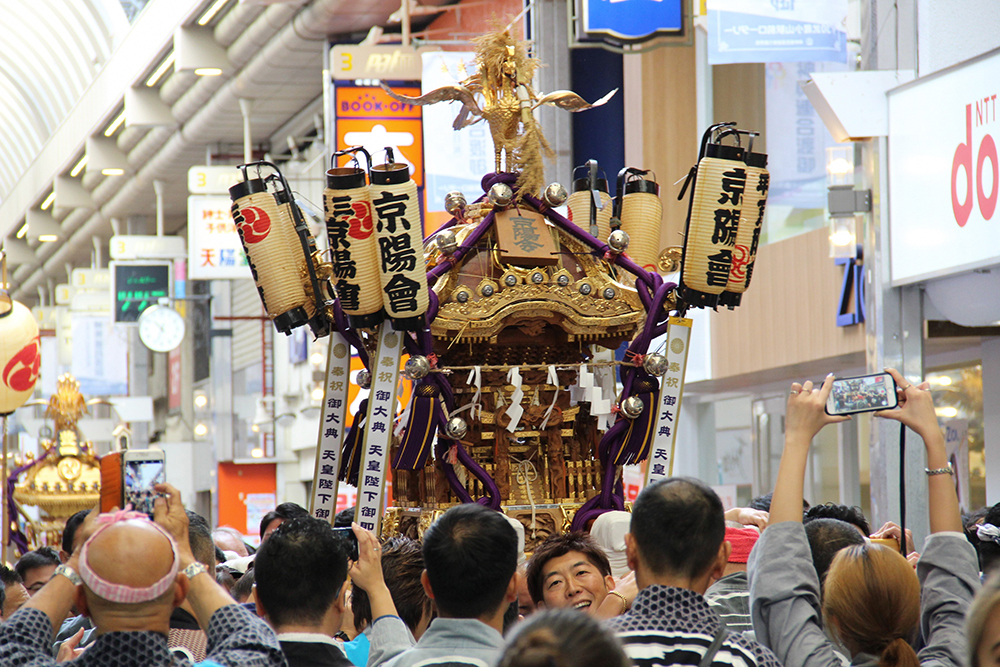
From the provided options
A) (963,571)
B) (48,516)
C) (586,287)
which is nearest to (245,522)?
(48,516)

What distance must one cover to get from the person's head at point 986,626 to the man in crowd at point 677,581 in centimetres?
69

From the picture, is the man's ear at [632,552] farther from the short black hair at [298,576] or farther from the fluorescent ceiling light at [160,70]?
the fluorescent ceiling light at [160,70]

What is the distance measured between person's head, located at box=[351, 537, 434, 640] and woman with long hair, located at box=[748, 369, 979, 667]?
1272 mm

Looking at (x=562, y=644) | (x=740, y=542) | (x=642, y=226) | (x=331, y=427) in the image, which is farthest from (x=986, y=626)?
(x=642, y=226)

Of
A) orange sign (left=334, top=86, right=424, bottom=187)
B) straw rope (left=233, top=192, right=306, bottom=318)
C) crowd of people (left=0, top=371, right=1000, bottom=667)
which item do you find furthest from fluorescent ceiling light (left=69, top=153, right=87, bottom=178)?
crowd of people (left=0, top=371, right=1000, bottom=667)

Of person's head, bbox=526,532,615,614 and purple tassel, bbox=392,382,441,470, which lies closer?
person's head, bbox=526,532,615,614

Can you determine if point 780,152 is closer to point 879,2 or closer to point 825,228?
point 825,228

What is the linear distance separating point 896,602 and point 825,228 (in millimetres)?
9701

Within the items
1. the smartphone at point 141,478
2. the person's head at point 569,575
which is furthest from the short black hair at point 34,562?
the smartphone at point 141,478

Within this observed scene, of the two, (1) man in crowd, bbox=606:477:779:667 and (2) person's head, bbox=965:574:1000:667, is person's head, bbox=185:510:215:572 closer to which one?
(1) man in crowd, bbox=606:477:779:667

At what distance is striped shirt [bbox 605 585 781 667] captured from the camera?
2.67 metres

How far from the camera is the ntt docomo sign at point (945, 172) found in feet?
25.5

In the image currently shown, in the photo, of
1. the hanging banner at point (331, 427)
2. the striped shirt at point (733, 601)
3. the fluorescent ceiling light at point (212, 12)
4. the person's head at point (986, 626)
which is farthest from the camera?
the fluorescent ceiling light at point (212, 12)

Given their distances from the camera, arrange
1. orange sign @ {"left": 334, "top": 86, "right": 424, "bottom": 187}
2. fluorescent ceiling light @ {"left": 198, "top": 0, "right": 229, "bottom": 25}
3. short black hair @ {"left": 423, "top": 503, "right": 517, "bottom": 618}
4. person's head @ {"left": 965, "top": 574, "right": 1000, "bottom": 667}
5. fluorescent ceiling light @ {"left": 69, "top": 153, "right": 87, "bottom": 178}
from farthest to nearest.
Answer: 1. fluorescent ceiling light @ {"left": 69, "top": 153, "right": 87, "bottom": 178}
2. fluorescent ceiling light @ {"left": 198, "top": 0, "right": 229, "bottom": 25}
3. orange sign @ {"left": 334, "top": 86, "right": 424, "bottom": 187}
4. short black hair @ {"left": 423, "top": 503, "right": 517, "bottom": 618}
5. person's head @ {"left": 965, "top": 574, "right": 1000, "bottom": 667}
